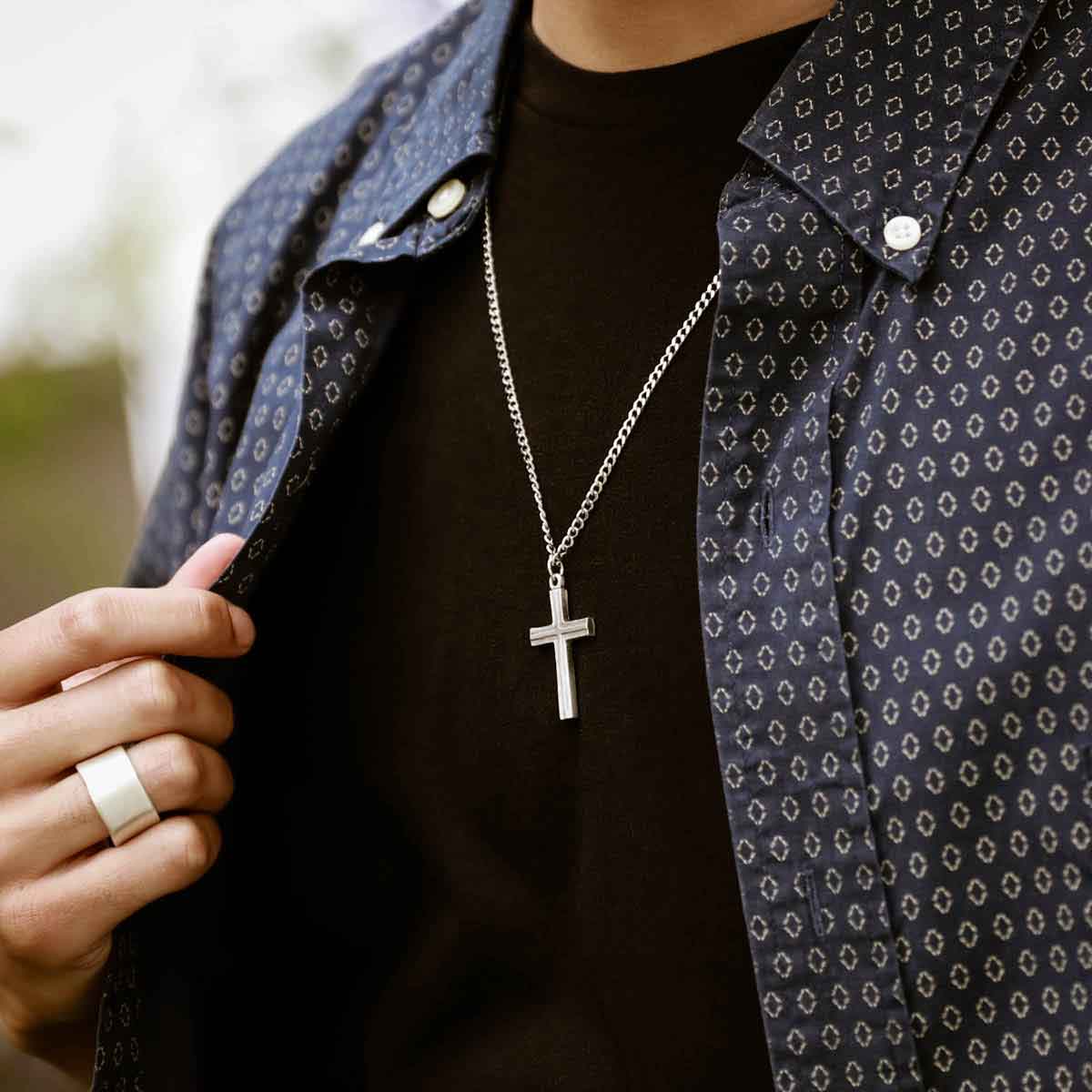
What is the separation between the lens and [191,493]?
115cm

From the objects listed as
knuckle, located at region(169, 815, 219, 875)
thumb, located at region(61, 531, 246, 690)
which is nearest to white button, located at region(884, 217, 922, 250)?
thumb, located at region(61, 531, 246, 690)

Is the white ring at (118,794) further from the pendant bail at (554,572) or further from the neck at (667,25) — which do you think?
the neck at (667,25)

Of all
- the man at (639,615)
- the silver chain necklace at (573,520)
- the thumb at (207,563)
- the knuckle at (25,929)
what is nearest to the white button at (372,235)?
the man at (639,615)

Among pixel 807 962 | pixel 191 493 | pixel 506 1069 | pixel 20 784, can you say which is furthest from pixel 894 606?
pixel 191 493

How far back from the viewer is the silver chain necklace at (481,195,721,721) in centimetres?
82

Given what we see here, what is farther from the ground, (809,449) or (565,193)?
(565,193)

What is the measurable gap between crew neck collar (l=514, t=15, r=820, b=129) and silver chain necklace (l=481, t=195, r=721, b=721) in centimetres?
13

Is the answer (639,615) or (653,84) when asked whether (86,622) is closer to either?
(639,615)

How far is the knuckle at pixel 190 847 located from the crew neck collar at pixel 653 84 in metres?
0.58

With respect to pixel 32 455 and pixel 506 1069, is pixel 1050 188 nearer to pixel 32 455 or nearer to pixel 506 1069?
pixel 506 1069

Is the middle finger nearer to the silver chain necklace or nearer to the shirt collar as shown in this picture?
the silver chain necklace

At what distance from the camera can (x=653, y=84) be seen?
34.8 inches

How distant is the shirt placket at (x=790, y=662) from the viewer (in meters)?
0.68

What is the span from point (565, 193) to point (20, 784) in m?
0.57
